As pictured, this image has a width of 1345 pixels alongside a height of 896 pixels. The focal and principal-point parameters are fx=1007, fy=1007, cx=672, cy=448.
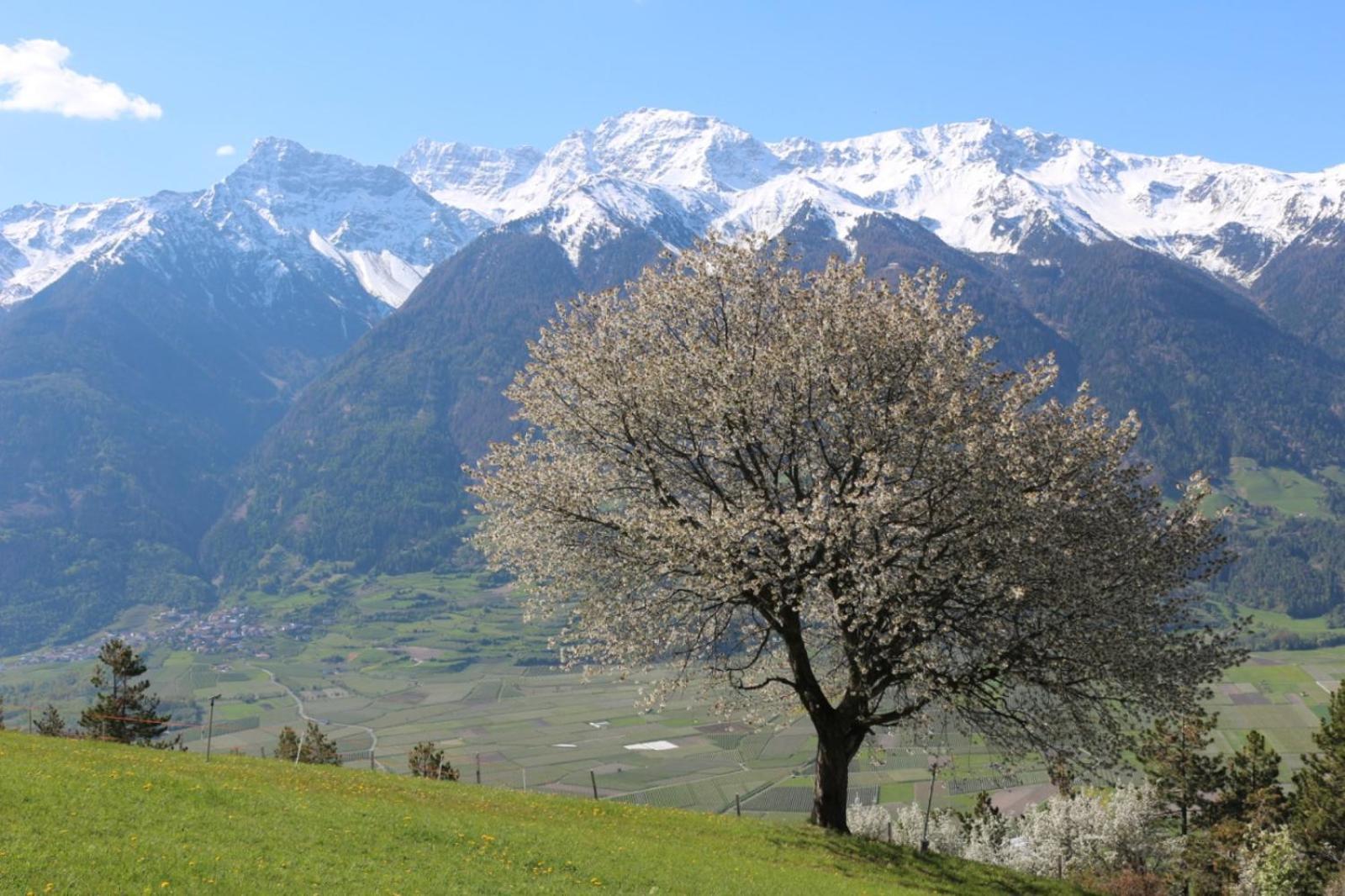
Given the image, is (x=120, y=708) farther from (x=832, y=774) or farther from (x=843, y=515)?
(x=843, y=515)

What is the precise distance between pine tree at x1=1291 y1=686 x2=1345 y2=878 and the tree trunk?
114ft

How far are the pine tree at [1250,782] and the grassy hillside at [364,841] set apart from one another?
37.6 m

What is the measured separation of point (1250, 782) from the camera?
65.9 metres

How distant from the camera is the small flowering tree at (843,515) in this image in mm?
28203

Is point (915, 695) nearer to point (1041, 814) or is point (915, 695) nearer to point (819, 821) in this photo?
point (819, 821)

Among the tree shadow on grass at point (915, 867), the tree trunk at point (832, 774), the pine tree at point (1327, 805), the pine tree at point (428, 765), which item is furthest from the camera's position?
the pine tree at point (428, 765)

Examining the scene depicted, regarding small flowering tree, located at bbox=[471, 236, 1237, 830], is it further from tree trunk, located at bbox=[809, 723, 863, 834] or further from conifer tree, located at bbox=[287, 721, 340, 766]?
conifer tree, located at bbox=[287, 721, 340, 766]

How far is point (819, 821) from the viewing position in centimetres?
3441

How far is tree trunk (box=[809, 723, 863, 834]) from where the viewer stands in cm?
3381

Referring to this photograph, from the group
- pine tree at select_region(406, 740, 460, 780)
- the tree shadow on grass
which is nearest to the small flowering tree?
the tree shadow on grass

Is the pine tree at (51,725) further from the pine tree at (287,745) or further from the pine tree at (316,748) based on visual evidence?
the pine tree at (316,748)

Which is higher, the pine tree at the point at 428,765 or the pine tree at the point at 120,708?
the pine tree at the point at 120,708

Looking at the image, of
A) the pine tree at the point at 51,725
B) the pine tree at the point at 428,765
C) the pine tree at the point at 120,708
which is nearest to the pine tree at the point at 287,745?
the pine tree at the point at 120,708

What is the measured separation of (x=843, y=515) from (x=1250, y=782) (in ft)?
178
